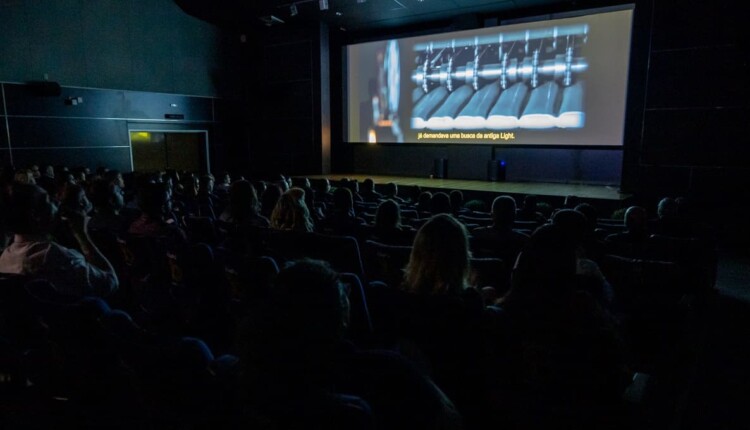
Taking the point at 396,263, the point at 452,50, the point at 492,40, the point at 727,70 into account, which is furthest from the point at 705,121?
the point at 396,263

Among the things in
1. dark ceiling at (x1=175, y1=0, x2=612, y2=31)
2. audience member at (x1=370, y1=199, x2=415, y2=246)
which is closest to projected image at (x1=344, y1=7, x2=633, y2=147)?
dark ceiling at (x1=175, y1=0, x2=612, y2=31)

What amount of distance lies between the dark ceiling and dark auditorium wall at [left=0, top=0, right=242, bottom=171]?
0.97 meters

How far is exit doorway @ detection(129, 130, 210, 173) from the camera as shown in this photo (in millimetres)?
A: 11299

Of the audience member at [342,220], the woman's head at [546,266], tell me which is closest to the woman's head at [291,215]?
the audience member at [342,220]

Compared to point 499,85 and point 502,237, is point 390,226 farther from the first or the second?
point 499,85

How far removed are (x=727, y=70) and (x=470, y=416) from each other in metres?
8.44

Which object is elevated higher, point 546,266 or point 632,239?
point 546,266

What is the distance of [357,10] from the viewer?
10734 millimetres

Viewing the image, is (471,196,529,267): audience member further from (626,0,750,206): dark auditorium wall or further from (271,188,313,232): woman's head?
(626,0,750,206): dark auditorium wall

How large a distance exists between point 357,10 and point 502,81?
380cm

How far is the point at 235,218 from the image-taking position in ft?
12.7

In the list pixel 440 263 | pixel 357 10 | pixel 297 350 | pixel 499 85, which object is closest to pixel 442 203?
pixel 440 263

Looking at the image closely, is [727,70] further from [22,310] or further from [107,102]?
[107,102]

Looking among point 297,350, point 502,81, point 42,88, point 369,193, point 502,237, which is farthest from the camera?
point 502,81
